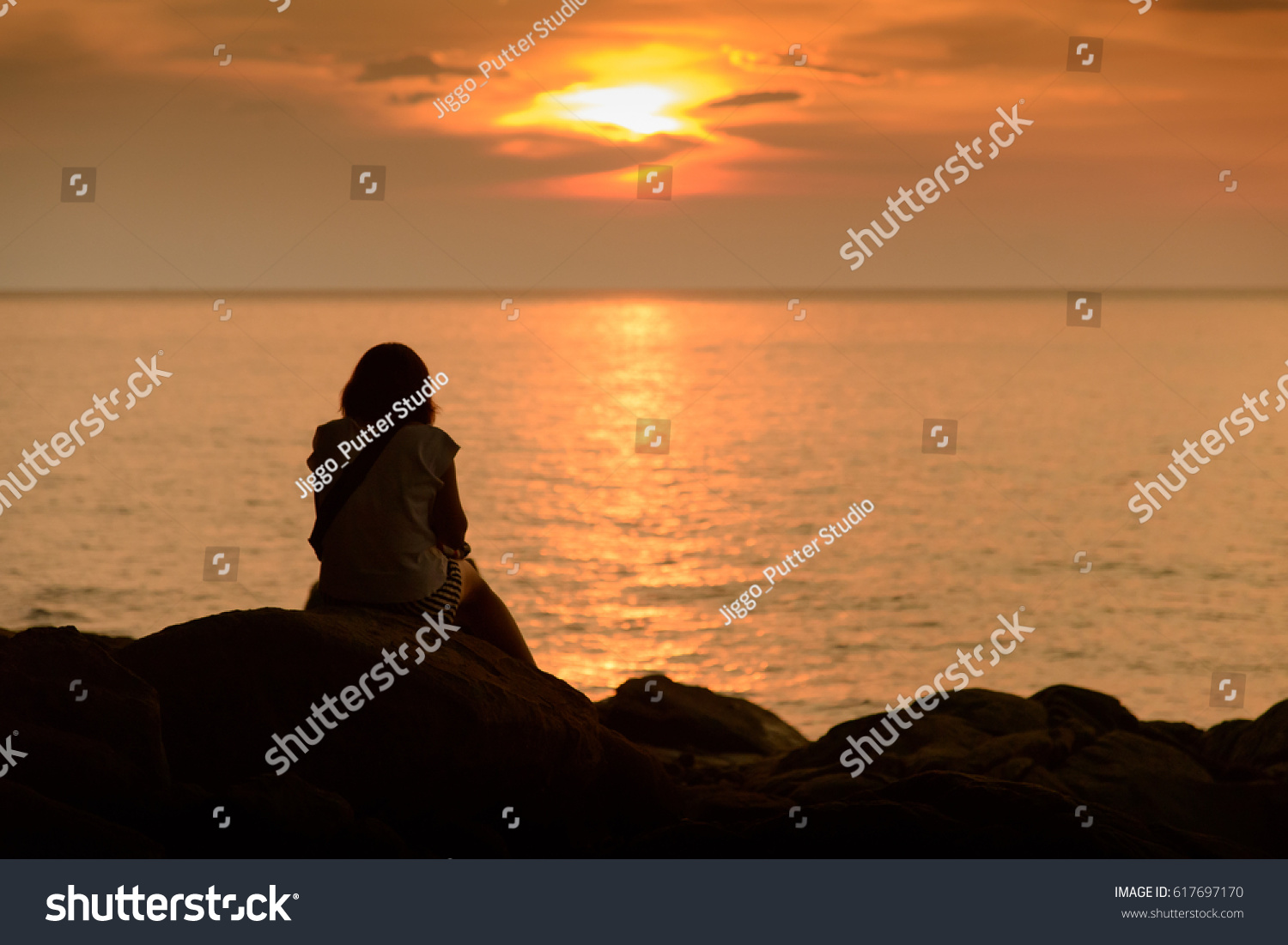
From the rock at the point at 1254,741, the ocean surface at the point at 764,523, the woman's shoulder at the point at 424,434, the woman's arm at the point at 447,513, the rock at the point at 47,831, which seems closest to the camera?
the rock at the point at 47,831

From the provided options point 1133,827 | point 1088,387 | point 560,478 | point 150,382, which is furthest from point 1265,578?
point 150,382

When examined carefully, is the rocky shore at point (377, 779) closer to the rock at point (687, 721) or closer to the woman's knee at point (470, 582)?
the woman's knee at point (470, 582)

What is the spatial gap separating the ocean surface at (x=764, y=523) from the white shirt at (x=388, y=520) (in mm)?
8091

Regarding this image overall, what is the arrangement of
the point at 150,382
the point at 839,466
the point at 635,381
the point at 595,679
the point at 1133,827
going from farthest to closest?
1. the point at 635,381
2. the point at 150,382
3. the point at 839,466
4. the point at 595,679
5. the point at 1133,827

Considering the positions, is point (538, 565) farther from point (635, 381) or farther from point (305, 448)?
point (635, 381)

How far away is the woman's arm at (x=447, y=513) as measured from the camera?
195 inches

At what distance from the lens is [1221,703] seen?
15.3 meters

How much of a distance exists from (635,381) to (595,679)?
37459mm

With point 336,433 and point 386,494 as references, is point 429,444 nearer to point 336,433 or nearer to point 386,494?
point 386,494

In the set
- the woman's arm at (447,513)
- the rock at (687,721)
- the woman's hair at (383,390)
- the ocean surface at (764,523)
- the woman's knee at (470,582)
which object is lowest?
the ocean surface at (764,523)

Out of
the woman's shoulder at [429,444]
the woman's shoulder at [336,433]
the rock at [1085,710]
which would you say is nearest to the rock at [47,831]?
the woman's shoulder at [336,433]

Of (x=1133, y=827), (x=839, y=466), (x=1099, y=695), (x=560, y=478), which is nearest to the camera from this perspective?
(x=1133, y=827)

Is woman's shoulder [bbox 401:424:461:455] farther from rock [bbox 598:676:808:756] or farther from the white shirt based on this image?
rock [bbox 598:676:808:756]

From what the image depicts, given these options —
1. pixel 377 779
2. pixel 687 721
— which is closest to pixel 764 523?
pixel 687 721
